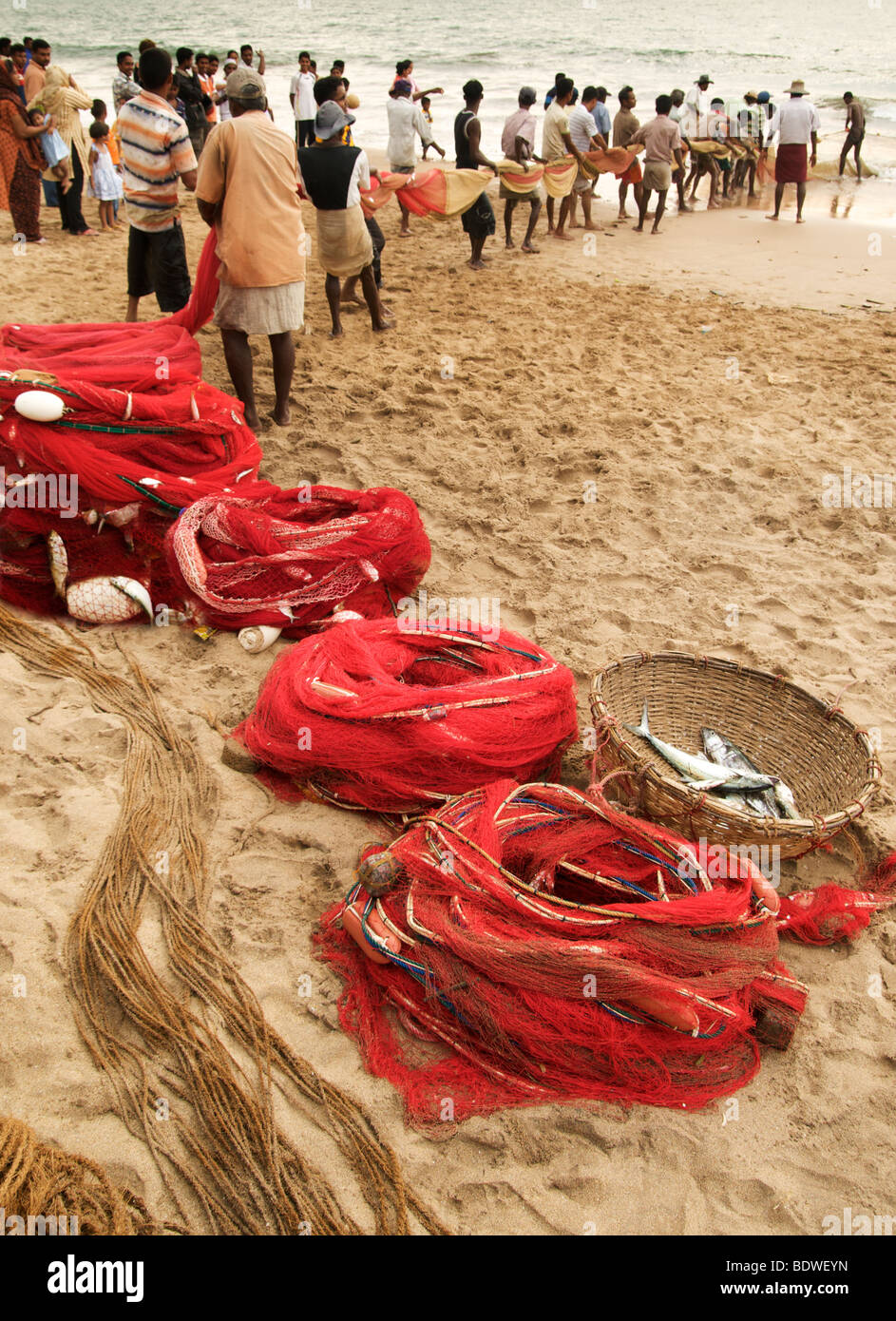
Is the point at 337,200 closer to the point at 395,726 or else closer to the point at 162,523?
the point at 162,523

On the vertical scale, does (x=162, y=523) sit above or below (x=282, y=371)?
below

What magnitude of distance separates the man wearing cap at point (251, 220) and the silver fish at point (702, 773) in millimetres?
3548

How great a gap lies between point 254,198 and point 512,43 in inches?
1582

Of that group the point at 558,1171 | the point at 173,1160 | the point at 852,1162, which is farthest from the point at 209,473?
the point at 852,1162

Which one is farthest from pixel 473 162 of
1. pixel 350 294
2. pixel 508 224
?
pixel 350 294

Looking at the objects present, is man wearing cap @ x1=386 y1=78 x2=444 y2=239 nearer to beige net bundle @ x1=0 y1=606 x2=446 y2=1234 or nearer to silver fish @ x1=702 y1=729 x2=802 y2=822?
silver fish @ x1=702 y1=729 x2=802 y2=822

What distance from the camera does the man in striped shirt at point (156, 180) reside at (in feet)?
17.9

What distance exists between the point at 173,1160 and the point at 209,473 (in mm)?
3129

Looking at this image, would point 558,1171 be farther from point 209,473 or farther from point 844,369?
point 844,369

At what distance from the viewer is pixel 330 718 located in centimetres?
308

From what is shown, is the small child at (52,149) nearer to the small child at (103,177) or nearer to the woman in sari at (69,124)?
the woman in sari at (69,124)

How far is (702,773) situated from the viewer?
3059 mm

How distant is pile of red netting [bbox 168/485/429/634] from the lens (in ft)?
12.8

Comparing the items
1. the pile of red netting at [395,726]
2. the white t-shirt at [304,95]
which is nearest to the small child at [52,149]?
the white t-shirt at [304,95]
